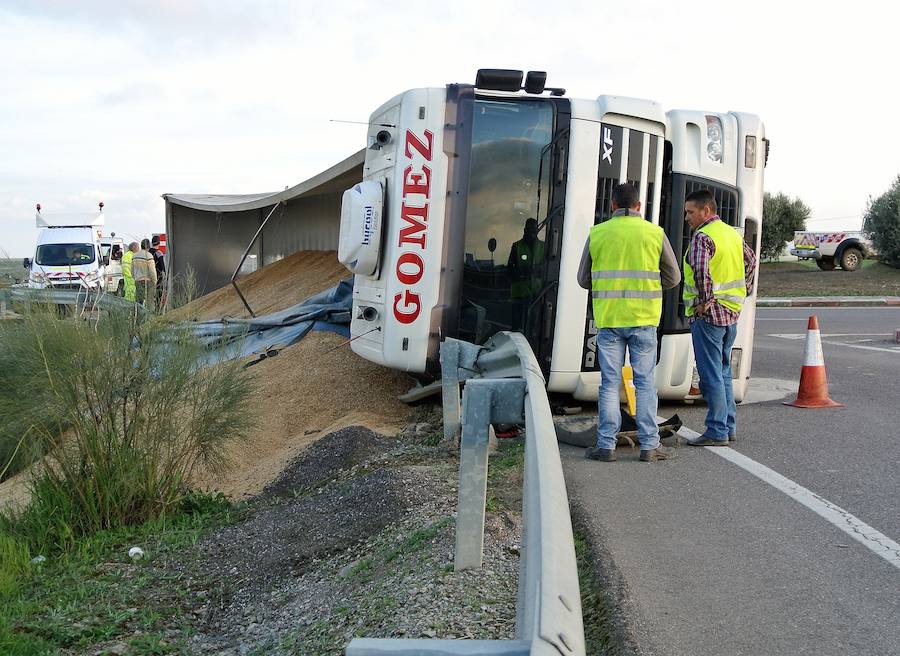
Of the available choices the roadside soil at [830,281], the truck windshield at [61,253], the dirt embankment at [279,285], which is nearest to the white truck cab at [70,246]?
the truck windshield at [61,253]

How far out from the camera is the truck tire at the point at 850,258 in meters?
33.8

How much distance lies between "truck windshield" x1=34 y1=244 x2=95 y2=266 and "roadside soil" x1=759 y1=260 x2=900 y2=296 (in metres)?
20.2

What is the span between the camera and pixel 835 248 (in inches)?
1337

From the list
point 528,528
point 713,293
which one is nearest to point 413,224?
point 713,293

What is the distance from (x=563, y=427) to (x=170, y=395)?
3.07 m

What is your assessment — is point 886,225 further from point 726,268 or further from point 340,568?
point 340,568

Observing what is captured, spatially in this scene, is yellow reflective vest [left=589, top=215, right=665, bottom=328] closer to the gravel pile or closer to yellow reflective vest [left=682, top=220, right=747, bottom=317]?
yellow reflective vest [left=682, top=220, right=747, bottom=317]

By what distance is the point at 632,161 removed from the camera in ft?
27.6

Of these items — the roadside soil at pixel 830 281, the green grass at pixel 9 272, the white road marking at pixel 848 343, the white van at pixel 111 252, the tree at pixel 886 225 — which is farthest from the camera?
the tree at pixel 886 225

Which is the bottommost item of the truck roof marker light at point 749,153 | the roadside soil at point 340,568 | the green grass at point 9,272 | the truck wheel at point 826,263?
the roadside soil at point 340,568

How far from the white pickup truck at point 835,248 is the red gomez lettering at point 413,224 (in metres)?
29.0

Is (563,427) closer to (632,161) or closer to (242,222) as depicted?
(632,161)

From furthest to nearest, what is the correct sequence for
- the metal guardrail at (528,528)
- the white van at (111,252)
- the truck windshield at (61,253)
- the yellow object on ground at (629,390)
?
1. the white van at (111,252)
2. the truck windshield at (61,253)
3. the yellow object on ground at (629,390)
4. the metal guardrail at (528,528)

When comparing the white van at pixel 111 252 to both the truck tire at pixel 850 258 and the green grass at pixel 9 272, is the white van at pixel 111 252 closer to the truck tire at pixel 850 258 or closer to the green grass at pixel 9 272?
the green grass at pixel 9 272
